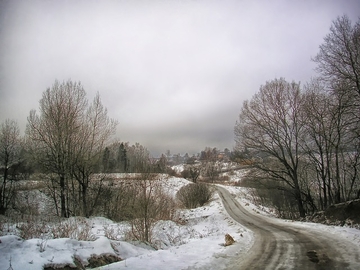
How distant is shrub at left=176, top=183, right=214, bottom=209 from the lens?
1517 inches

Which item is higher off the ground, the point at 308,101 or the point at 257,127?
the point at 308,101

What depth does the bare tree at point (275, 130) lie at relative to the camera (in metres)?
20.9

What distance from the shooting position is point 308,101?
19.5 metres

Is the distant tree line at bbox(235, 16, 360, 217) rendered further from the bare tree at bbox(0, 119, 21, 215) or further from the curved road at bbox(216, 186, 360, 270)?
the bare tree at bbox(0, 119, 21, 215)

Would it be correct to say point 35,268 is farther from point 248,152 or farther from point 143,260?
point 248,152

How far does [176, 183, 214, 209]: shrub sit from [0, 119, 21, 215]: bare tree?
79.5 feet

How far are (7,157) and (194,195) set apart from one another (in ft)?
91.3

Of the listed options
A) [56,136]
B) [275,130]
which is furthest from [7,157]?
[275,130]

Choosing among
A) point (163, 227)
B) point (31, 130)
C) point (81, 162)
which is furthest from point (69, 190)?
point (163, 227)

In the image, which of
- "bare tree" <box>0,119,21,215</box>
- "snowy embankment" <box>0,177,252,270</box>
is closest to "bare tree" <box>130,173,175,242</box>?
"snowy embankment" <box>0,177,252,270</box>

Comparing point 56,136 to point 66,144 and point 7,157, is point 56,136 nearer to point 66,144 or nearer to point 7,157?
point 66,144

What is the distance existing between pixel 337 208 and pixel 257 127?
981 cm

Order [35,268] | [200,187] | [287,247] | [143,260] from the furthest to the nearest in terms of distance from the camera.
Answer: [200,187] < [287,247] < [143,260] < [35,268]

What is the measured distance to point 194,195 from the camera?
39.2m
